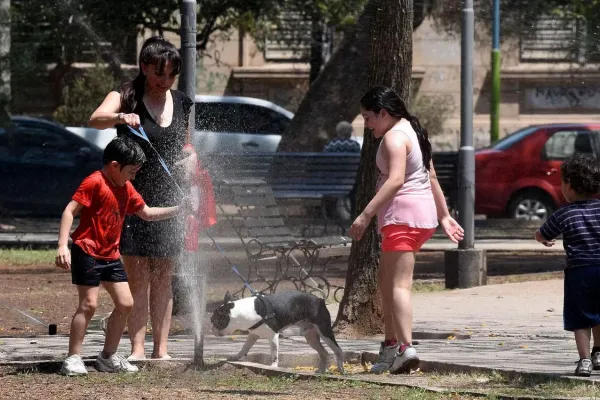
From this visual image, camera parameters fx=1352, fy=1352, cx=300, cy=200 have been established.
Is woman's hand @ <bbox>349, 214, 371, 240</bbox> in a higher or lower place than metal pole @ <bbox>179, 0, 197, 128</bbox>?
lower

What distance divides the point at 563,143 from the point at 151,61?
46.8 feet

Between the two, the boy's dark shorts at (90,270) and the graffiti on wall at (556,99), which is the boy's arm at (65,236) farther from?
the graffiti on wall at (556,99)

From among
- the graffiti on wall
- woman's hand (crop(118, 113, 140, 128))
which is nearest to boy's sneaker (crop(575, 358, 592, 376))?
woman's hand (crop(118, 113, 140, 128))

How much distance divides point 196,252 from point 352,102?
12.6m

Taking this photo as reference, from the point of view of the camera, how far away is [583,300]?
6.99m

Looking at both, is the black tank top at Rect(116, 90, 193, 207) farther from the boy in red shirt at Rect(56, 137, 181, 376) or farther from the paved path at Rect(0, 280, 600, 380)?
the paved path at Rect(0, 280, 600, 380)

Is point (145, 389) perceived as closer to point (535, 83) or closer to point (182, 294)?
point (182, 294)

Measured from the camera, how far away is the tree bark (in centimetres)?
1920

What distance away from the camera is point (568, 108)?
33.2 meters

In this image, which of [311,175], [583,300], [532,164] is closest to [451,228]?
[583,300]

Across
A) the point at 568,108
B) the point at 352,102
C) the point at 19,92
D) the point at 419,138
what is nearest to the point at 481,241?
the point at 352,102

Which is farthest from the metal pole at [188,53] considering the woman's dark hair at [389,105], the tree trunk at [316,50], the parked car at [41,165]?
the tree trunk at [316,50]

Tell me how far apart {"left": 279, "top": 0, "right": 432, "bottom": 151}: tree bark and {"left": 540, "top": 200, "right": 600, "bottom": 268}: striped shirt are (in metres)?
11.9

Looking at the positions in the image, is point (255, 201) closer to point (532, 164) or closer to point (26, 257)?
point (26, 257)
